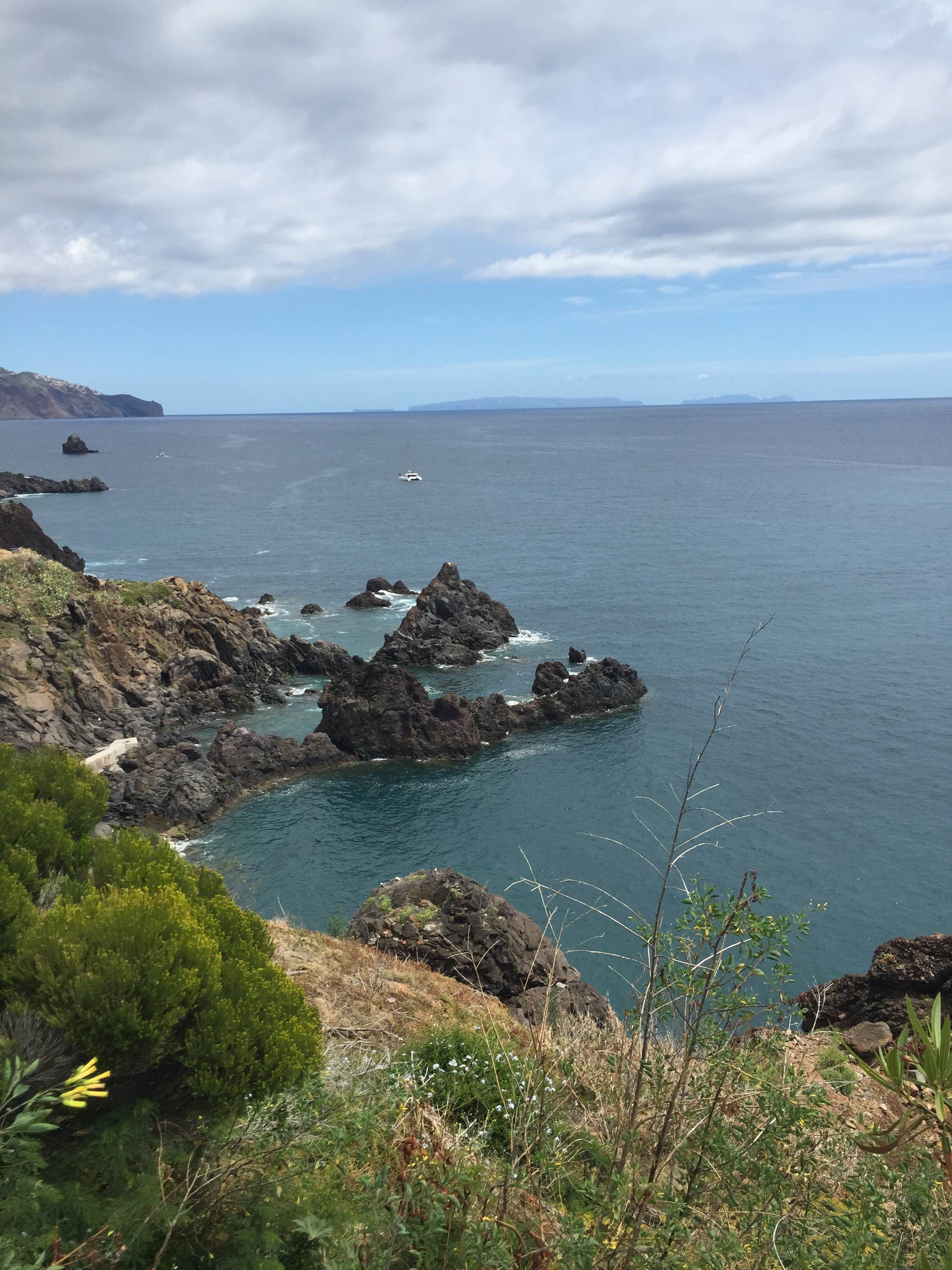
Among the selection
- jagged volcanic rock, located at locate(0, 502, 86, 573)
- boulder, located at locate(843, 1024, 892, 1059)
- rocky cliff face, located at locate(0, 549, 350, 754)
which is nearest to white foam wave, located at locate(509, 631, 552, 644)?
rocky cliff face, located at locate(0, 549, 350, 754)

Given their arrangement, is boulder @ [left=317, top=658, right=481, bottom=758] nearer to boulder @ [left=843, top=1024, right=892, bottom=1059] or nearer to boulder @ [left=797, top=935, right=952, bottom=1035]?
boulder @ [left=797, top=935, right=952, bottom=1035]

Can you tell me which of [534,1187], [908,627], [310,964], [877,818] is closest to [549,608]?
[908,627]

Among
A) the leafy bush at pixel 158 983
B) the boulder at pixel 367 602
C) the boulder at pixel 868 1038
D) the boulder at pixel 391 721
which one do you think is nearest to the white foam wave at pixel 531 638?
the boulder at pixel 367 602

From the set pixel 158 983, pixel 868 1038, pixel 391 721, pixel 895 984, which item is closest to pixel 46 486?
pixel 391 721

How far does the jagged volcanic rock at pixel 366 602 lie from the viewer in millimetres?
73938

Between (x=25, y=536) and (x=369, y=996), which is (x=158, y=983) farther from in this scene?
(x=25, y=536)

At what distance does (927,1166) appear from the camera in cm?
674

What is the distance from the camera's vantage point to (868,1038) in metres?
17.9

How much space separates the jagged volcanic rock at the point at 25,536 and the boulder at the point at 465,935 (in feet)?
175

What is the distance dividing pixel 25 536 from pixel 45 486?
86828 mm

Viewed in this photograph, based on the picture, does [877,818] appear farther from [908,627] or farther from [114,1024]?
[114,1024]

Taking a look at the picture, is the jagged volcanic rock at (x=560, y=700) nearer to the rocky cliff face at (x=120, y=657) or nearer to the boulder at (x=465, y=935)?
the rocky cliff face at (x=120, y=657)

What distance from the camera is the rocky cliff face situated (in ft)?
148

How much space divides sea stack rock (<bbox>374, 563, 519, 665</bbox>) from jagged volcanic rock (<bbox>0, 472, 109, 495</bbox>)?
10528 cm
